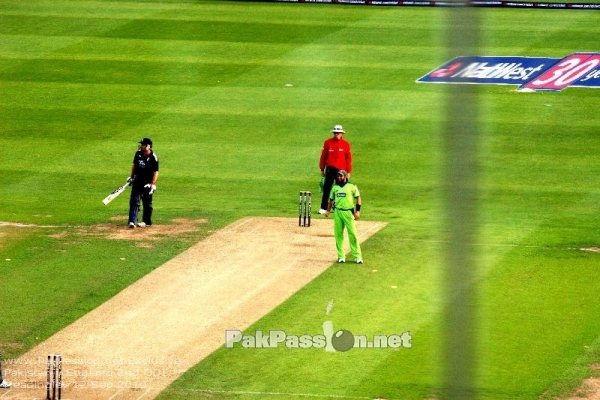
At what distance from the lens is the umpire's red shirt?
874 inches

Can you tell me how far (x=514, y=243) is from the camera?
21.1 m

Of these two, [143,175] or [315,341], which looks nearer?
[315,341]

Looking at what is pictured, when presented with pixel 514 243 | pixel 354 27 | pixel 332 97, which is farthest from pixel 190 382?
pixel 354 27

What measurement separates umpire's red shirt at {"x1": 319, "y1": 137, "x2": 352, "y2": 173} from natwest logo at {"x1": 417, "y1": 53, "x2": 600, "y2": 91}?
37.2ft

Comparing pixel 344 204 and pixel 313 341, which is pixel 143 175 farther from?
pixel 313 341

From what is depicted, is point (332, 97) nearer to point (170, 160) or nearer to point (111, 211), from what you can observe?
point (170, 160)

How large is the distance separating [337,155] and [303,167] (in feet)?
17.0

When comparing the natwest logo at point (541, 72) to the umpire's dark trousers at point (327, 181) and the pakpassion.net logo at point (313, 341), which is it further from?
the pakpassion.net logo at point (313, 341)

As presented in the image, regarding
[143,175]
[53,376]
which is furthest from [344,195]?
[53,376]

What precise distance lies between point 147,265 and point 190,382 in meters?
5.35

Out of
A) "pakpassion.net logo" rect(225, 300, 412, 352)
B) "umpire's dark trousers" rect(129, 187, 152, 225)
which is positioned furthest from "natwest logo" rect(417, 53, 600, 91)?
A: "pakpassion.net logo" rect(225, 300, 412, 352)

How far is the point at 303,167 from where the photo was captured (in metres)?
27.4

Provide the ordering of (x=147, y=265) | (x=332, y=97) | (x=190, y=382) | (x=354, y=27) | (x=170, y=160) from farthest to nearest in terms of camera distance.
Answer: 1. (x=354, y=27)
2. (x=332, y=97)
3. (x=170, y=160)
4. (x=147, y=265)
5. (x=190, y=382)

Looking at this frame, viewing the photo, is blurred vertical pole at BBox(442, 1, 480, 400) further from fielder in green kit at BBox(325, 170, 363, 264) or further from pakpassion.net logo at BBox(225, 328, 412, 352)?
fielder in green kit at BBox(325, 170, 363, 264)
